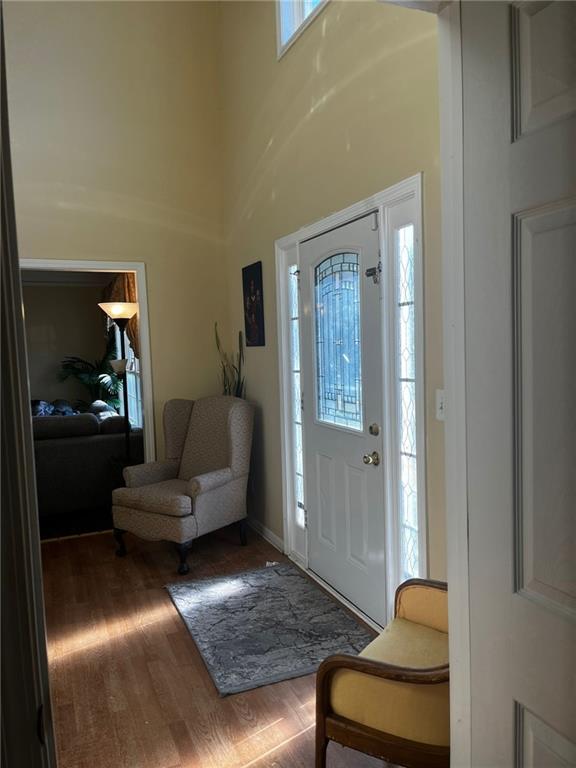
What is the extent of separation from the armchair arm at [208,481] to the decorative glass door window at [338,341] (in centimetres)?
95

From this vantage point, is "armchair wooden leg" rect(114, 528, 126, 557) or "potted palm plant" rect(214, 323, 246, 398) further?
"potted palm plant" rect(214, 323, 246, 398)

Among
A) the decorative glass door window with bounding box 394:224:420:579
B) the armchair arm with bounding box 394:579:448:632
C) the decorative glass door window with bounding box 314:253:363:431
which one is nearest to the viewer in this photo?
the armchair arm with bounding box 394:579:448:632

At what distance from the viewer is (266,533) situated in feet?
14.1

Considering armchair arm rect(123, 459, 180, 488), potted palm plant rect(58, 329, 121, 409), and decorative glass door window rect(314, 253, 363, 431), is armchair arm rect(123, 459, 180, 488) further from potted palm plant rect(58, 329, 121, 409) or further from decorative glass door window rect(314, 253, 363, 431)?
Answer: potted palm plant rect(58, 329, 121, 409)

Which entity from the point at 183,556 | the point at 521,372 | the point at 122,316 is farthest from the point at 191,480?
the point at 521,372

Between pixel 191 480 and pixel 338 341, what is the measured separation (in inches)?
56.3

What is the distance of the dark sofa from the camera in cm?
468

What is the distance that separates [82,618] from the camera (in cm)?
312

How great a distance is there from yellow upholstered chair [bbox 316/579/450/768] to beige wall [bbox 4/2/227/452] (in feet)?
11.4

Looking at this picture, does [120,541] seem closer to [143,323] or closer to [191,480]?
[191,480]

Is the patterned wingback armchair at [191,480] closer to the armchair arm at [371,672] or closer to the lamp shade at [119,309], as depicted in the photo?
the lamp shade at [119,309]

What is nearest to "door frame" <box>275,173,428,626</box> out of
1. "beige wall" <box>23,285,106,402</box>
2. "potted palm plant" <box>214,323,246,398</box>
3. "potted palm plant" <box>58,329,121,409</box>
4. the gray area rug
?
the gray area rug

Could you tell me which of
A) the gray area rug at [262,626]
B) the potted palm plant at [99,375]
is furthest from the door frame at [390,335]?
the potted palm plant at [99,375]

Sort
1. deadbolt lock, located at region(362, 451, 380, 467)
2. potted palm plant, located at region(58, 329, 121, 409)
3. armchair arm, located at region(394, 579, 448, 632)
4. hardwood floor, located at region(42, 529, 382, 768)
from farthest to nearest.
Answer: potted palm plant, located at region(58, 329, 121, 409)
deadbolt lock, located at region(362, 451, 380, 467)
hardwood floor, located at region(42, 529, 382, 768)
armchair arm, located at region(394, 579, 448, 632)
